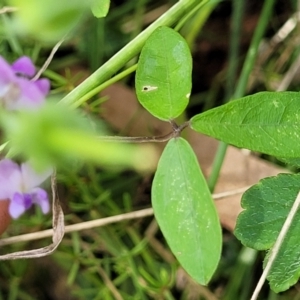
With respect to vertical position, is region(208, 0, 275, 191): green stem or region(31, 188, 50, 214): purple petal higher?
region(31, 188, 50, 214): purple petal

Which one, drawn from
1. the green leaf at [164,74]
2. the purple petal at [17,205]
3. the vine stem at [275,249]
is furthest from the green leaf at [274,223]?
the purple petal at [17,205]

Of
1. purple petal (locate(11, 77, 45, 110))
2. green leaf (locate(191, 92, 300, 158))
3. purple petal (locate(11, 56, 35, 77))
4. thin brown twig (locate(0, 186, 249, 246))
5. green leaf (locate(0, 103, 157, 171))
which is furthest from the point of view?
thin brown twig (locate(0, 186, 249, 246))

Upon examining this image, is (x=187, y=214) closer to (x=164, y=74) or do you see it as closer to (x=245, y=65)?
(x=164, y=74)

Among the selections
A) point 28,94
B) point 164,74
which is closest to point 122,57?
point 164,74

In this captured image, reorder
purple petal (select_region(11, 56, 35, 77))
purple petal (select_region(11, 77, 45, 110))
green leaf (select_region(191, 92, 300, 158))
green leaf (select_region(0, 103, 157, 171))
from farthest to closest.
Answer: green leaf (select_region(191, 92, 300, 158)) → purple petal (select_region(11, 56, 35, 77)) → purple petal (select_region(11, 77, 45, 110)) → green leaf (select_region(0, 103, 157, 171))

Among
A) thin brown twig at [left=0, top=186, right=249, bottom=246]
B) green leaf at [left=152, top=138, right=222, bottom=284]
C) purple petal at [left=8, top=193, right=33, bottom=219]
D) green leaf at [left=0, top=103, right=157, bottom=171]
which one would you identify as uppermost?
green leaf at [left=0, top=103, right=157, bottom=171]

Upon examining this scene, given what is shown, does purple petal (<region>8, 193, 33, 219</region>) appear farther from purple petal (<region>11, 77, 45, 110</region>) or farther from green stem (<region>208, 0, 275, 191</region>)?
green stem (<region>208, 0, 275, 191</region>)

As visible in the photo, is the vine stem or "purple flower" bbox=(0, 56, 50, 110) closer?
"purple flower" bbox=(0, 56, 50, 110)

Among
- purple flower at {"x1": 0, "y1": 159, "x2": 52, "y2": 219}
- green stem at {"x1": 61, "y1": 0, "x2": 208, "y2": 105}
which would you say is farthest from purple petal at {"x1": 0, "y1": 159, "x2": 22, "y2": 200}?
green stem at {"x1": 61, "y1": 0, "x2": 208, "y2": 105}

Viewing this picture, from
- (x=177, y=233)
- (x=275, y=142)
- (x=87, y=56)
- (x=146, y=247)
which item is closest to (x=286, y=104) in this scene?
(x=275, y=142)
